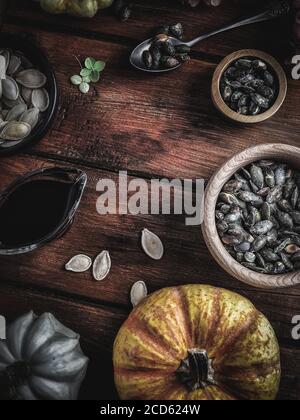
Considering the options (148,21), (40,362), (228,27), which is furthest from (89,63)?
(40,362)

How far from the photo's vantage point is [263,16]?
108cm

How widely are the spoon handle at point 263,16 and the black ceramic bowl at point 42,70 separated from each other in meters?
0.27

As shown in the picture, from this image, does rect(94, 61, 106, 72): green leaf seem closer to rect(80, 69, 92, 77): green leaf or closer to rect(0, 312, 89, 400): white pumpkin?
rect(80, 69, 92, 77): green leaf

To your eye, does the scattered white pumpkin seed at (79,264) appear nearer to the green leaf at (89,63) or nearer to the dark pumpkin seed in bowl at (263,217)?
the dark pumpkin seed in bowl at (263,217)

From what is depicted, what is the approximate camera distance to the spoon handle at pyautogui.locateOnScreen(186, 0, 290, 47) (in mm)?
1074

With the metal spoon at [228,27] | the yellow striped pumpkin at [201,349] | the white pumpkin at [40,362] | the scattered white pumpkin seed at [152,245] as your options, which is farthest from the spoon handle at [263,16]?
the white pumpkin at [40,362]

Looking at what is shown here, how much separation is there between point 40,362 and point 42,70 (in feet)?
1.71

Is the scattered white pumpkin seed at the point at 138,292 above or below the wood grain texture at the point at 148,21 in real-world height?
below

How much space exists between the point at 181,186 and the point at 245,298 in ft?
0.78

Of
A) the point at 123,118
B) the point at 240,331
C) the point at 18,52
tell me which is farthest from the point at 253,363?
the point at 18,52

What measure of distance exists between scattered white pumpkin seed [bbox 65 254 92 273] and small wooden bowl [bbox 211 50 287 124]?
368 mm

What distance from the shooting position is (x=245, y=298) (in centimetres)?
99

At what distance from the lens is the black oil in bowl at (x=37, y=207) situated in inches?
37.9
